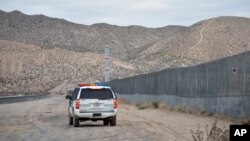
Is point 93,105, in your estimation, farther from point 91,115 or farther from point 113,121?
point 113,121

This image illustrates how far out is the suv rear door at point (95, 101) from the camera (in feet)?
79.6

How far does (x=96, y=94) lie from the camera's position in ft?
81.0

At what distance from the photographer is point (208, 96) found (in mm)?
32219

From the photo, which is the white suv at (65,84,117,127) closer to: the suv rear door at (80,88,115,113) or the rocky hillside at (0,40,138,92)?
the suv rear door at (80,88,115,113)

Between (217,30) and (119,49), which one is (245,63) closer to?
(217,30)

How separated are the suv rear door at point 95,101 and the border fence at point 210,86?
595cm

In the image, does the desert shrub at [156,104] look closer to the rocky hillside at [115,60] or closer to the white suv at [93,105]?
the white suv at [93,105]

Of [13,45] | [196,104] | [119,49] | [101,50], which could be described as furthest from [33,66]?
[196,104]

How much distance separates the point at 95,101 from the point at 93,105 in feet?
0.59

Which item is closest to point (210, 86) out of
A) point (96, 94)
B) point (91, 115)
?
point (96, 94)

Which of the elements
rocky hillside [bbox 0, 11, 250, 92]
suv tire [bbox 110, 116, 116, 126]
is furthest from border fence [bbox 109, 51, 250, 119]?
rocky hillside [bbox 0, 11, 250, 92]

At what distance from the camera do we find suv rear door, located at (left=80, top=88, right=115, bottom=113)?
24.2 m

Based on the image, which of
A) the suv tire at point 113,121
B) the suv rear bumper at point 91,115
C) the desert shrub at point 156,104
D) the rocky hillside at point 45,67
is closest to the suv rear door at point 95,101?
the suv rear bumper at point 91,115

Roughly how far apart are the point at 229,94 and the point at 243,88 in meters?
1.84
